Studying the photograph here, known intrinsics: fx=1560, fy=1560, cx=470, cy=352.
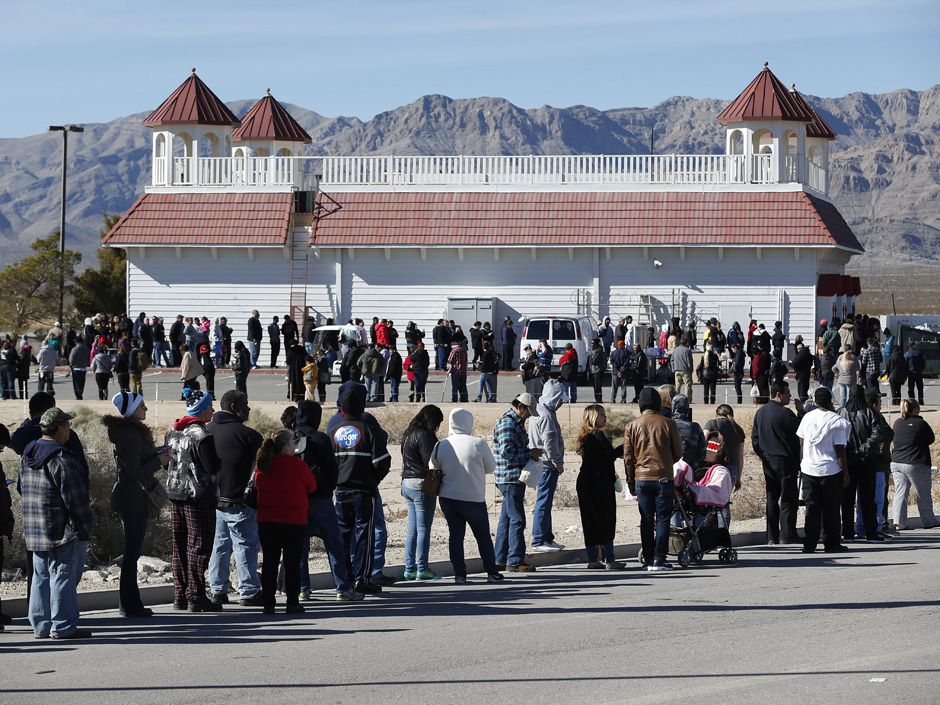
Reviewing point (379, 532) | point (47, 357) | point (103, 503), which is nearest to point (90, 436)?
point (103, 503)

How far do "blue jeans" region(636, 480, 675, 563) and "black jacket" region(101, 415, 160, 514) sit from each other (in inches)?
186

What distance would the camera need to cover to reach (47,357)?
3266 cm

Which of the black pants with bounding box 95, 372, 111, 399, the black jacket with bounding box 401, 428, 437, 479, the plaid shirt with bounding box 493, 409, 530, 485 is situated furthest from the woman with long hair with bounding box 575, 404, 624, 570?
the black pants with bounding box 95, 372, 111, 399

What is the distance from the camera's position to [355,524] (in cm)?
1278

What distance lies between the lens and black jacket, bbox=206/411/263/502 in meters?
12.0

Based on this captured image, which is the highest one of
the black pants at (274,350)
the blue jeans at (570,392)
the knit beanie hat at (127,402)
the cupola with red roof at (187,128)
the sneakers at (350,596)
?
the cupola with red roof at (187,128)

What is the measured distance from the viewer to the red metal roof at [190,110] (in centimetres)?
4575

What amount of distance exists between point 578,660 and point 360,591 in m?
3.44

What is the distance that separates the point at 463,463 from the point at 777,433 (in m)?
3.96

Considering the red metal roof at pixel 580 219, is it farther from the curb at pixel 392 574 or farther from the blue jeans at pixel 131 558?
the blue jeans at pixel 131 558

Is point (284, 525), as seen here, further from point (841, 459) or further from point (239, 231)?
point (239, 231)

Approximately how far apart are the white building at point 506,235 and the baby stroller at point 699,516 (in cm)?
2690

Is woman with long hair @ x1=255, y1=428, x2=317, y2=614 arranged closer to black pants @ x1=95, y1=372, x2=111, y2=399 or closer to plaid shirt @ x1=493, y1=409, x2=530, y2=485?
plaid shirt @ x1=493, y1=409, x2=530, y2=485

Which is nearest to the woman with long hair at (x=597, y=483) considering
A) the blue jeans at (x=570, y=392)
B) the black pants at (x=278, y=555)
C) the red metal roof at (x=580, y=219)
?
the black pants at (x=278, y=555)
